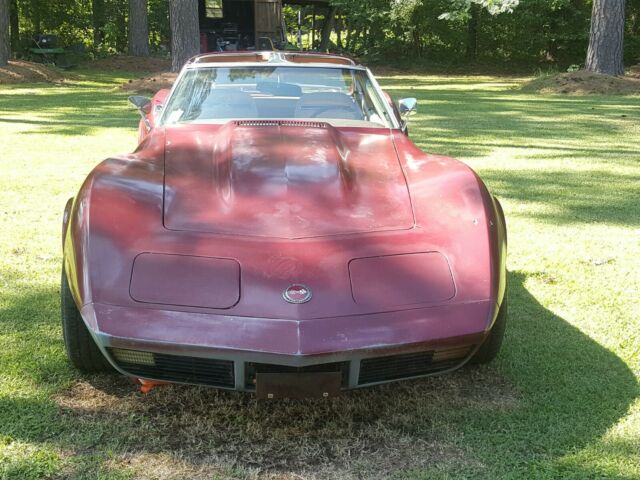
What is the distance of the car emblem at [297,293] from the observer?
86.4 inches

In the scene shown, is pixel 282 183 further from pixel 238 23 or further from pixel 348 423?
pixel 238 23

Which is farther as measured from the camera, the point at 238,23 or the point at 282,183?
the point at 238,23

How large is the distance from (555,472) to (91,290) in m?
1.57

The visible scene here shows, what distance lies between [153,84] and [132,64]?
9433mm

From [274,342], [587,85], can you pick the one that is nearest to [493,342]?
[274,342]

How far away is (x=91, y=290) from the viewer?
7.29 feet

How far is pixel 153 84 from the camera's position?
44.4 ft

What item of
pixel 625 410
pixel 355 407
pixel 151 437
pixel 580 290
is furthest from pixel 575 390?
pixel 151 437

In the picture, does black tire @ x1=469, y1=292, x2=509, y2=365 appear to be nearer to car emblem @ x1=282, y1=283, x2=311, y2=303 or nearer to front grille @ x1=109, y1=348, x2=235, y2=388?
car emblem @ x1=282, y1=283, x2=311, y2=303

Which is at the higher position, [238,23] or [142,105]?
[238,23]

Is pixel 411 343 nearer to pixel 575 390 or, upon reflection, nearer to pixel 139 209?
pixel 575 390

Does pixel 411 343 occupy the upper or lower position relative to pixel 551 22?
lower

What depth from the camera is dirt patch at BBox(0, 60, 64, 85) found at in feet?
53.0

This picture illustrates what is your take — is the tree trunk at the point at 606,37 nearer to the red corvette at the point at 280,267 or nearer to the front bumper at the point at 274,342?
the red corvette at the point at 280,267
